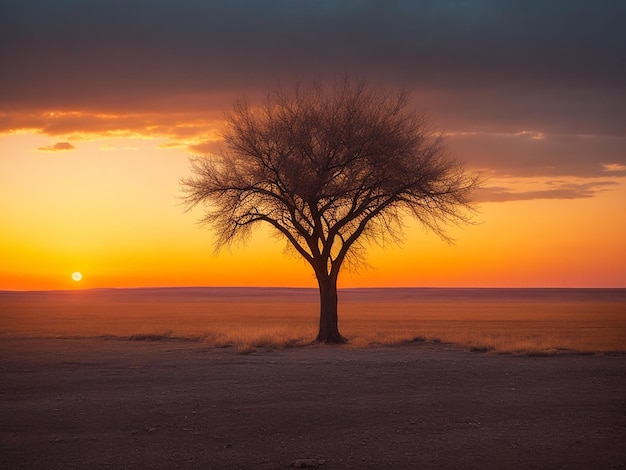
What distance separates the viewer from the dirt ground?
11203 millimetres

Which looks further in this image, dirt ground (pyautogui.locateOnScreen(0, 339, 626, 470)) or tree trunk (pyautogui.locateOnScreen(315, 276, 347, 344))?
tree trunk (pyautogui.locateOnScreen(315, 276, 347, 344))

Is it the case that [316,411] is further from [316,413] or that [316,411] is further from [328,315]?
[328,315]

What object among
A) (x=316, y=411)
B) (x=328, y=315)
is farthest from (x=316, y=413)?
(x=328, y=315)

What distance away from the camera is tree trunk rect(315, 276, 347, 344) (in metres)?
32.0

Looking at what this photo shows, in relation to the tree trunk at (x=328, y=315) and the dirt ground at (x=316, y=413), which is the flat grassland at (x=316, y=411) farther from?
the tree trunk at (x=328, y=315)

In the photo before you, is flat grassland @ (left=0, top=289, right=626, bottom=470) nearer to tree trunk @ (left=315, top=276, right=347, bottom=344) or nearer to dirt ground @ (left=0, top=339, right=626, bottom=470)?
dirt ground @ (left=0, top=339, right=626, bottom=470)

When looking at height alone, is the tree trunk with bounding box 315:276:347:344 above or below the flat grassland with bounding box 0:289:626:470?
above

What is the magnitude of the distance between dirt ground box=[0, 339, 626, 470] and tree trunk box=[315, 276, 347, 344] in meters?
8.53

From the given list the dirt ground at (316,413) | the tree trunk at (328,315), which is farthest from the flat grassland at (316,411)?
the tree trunk at (328,315)

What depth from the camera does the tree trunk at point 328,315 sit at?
31984 mm

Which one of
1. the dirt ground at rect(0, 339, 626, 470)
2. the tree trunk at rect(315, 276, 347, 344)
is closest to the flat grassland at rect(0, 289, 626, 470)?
the dirt ground at rect(0, 339, 626, 470)

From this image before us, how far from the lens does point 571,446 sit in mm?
11672

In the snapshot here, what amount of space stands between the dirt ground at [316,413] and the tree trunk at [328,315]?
28.0 feet

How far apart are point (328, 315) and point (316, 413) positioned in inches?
708
